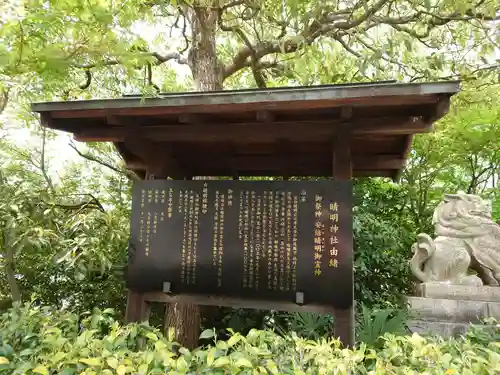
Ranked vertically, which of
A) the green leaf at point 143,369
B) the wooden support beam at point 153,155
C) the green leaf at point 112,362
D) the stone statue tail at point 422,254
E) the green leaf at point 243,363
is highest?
the wooden support beam at point 153,155

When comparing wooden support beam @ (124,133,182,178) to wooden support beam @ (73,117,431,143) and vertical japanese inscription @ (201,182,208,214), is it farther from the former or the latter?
vertical japanese inscription @ (201,182,208,214)

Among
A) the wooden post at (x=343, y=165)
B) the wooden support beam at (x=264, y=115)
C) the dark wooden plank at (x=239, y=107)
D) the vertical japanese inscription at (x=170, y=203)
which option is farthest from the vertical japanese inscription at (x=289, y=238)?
the vertical japanese inscription at (x=170, y=203)

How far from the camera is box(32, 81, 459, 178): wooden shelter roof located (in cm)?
388

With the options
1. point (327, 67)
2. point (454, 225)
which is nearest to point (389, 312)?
point (454, 225)

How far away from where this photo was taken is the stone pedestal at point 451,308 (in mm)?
6180

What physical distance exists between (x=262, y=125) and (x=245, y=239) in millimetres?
1297

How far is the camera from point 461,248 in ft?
22.0

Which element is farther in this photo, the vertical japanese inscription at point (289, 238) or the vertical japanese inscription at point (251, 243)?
the vertical japanese inscription at point (251, 243)

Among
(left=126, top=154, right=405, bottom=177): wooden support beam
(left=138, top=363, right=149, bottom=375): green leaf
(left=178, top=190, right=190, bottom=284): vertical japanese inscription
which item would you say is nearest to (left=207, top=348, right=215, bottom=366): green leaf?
(left=138, top=363, right=149, bottom=375): green leaf

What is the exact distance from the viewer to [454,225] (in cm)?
691

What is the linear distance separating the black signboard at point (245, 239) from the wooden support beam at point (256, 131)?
0.52 m

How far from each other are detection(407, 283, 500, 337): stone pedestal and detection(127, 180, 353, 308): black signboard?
9.21 ft

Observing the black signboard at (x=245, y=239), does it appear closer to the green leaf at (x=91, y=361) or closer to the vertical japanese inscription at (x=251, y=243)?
the vertical japanese inscription at (x=251, y=243)

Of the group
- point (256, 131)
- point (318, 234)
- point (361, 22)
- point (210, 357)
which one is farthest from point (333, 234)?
point (361, 22)
